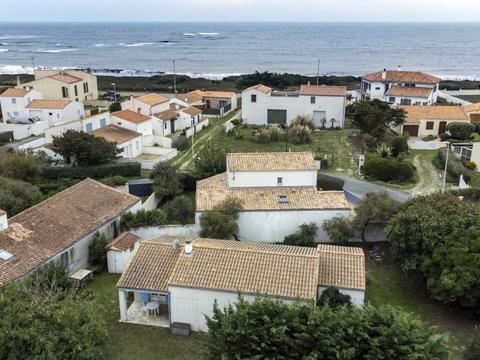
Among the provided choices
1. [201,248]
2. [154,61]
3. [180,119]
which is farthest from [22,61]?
[201,248]

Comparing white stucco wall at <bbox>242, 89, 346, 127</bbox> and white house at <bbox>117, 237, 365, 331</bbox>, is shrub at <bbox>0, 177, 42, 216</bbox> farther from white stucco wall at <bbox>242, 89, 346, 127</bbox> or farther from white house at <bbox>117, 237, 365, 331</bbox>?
white stucco wall at <bbox>242, 89, 346, 127</bbox>

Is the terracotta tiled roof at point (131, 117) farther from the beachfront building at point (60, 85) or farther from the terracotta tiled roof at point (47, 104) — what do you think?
the beachfront building at point (60, 85)

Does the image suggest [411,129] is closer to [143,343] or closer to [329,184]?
[329,184]

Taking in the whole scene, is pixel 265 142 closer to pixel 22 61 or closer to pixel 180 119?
pixel 180 119

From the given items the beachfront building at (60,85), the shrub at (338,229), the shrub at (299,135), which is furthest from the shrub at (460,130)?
the beachfront building at (60,85)

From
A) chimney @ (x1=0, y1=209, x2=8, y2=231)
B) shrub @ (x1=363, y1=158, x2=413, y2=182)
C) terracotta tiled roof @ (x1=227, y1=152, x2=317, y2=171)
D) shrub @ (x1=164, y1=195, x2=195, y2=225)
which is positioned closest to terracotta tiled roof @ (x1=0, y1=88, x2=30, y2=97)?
shrub @ (x1=164, y1=195, x2=195, y2=225)
